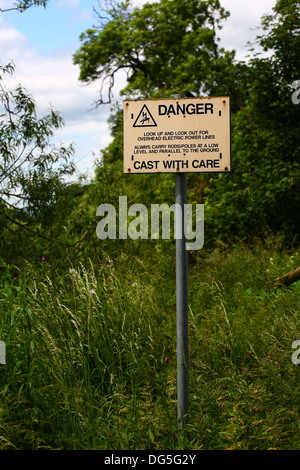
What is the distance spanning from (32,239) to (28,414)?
3994 mm

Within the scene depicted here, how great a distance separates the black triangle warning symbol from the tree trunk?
3232 millimetres

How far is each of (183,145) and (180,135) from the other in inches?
2.6

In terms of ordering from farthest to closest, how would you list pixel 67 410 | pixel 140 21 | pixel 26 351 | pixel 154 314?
pixel 140 21
pixel 154 314
pixel 26 351
pixel 67 410

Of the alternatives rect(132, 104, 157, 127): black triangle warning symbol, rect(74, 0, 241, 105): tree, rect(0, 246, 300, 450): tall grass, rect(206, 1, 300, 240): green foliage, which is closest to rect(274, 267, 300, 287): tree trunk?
rect(0, 246, 300, 450): tall grass

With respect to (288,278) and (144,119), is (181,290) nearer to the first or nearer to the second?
(144,119)

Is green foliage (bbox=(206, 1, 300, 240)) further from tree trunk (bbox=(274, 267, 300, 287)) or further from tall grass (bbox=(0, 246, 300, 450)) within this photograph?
tall grass (bbox=(0, 246, 300, 450))

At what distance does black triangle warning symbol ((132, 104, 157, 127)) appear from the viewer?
310cm

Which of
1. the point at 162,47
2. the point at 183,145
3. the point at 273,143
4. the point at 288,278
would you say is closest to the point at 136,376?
the point at 183,145

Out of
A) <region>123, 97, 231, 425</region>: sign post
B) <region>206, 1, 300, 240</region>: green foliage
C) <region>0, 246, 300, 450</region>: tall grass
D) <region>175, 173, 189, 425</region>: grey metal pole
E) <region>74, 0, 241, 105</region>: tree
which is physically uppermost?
<region>74, 0, 241, 105</region>: tree

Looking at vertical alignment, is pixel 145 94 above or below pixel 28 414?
above

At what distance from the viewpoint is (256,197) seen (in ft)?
28.4

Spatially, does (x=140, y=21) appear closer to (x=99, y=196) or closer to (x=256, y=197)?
(x=256, y=197)
